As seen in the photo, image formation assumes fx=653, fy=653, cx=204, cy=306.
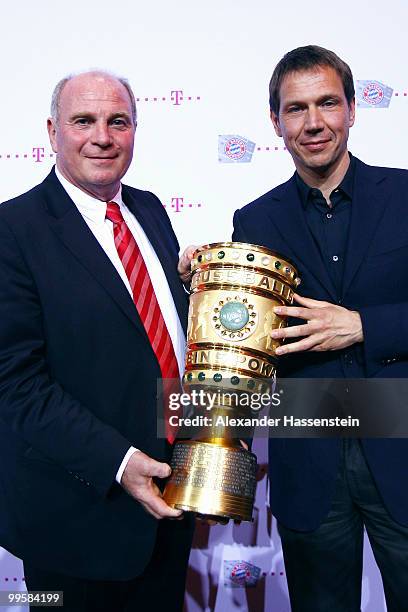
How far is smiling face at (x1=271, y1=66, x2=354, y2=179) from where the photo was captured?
1.40 metres

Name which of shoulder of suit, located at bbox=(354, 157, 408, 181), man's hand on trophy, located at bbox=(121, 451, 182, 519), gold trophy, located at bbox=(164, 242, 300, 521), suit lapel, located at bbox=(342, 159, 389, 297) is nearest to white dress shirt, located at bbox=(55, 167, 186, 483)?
gold trophy, located at bbox=(164, 242, 300, 521)

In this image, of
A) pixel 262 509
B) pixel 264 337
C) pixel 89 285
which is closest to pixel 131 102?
pixel 89 285

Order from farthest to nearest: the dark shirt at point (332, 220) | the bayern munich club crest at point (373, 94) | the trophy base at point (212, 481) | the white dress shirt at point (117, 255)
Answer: the bayern munich club crest at point (373, 94), the white dress shirt at point (117, 255), the dark shirt at point (332, 220), the trophy base at point (212, 481)

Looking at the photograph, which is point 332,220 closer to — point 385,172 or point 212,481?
point 385,172

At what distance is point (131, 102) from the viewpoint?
1567 millimetres

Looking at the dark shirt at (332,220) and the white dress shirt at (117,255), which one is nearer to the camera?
the dark shirt at (332,220)

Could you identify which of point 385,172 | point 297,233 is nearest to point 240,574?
point 297,233

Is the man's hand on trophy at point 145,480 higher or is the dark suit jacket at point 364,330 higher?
the dark suit jacket at point 364,330

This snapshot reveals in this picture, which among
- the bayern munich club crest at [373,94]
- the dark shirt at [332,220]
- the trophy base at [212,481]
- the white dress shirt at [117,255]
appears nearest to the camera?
the trophy base at [212,481]

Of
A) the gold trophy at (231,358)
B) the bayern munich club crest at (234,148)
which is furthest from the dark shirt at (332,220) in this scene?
the bayern munich club crest at (234,148)

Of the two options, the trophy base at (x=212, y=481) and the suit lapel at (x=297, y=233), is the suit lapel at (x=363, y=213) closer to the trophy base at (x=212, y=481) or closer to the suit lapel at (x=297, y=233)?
the suit lapel at (x=297, y=233)

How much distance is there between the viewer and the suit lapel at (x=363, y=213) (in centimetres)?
134

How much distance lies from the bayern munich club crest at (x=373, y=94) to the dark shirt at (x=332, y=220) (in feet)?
2.83

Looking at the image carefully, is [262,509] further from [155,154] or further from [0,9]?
[0,9]
